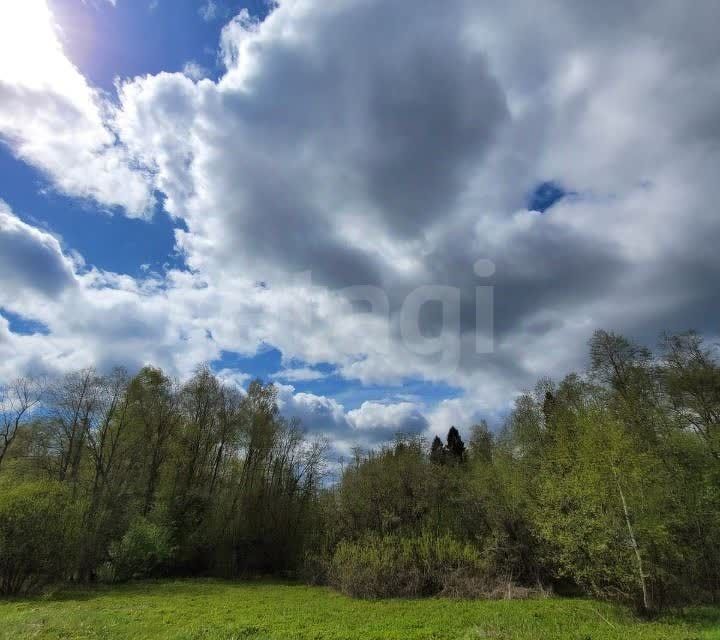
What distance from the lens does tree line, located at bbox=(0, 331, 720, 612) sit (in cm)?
1377

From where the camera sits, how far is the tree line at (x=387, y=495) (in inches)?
542

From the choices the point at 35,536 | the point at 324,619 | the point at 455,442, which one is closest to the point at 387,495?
the point at 324,619

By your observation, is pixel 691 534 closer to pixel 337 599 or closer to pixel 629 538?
pixel 629 538

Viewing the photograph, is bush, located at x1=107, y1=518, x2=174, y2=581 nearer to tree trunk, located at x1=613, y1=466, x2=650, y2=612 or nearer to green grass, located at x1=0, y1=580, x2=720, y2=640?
green grass, located at x1=0, y1=580, x2=720, y2=640

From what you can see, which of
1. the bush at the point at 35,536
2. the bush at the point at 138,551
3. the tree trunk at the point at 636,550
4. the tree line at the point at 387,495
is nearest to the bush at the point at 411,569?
the tree line at the point at 387,495

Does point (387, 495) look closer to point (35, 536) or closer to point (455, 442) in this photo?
point (35, 536)

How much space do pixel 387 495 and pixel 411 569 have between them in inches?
292

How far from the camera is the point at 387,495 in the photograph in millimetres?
26891

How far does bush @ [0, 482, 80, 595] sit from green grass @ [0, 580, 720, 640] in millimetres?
1959

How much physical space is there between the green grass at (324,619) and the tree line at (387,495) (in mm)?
1451

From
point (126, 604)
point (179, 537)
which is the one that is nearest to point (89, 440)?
point (179, 537)

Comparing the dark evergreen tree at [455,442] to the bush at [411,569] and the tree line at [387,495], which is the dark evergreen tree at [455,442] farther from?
the bush at [411,569]

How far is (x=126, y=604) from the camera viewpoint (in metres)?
16.0

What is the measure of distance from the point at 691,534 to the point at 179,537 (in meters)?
28.2
